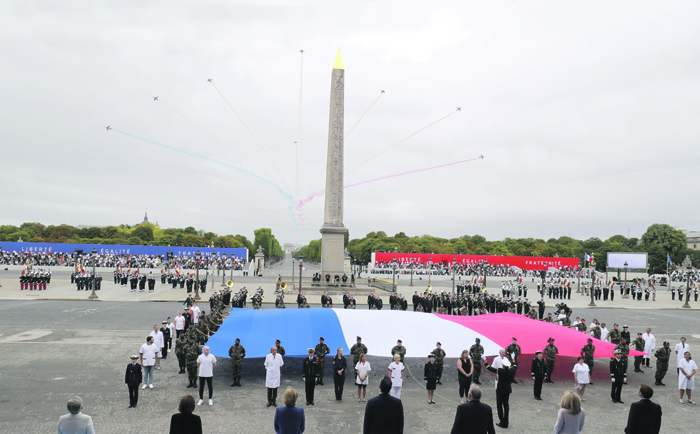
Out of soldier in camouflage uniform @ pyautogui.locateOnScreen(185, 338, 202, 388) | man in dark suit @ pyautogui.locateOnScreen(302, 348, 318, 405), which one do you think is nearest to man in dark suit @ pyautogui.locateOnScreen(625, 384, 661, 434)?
man in dark suit @ pyautogui.locateOnScreen(302, 348, 318, 405)

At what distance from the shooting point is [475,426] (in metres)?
5.52

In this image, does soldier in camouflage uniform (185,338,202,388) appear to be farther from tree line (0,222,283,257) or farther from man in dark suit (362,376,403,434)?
tree line (0,222,283,257)

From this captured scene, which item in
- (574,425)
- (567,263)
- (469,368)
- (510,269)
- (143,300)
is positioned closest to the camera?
(574,425)

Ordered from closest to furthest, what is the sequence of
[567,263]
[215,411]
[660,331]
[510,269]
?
[215,411] → [660,331] → [510,269] → [567,263]

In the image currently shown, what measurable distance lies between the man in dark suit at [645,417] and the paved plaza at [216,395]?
148 inches

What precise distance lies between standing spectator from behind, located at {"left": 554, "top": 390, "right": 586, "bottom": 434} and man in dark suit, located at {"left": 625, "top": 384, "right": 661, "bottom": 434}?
120 centimetres

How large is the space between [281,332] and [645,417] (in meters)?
10.8

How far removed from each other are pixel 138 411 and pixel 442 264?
255 ft

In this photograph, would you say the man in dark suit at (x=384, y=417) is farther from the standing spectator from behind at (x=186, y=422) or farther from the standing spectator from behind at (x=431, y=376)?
the standing spectator from behind at (x=431, y=376)

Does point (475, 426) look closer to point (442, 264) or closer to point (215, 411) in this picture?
point (215, 411)

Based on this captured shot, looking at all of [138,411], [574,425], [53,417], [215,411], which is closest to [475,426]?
[574,425]

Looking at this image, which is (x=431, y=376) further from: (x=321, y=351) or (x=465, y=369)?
(x=321, y=351)

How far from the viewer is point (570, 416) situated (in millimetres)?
5527

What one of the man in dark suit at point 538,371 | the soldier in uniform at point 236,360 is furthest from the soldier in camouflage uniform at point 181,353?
the man in dark suit at point 538,371
